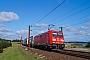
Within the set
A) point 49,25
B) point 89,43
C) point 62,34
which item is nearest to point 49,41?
point 62,34

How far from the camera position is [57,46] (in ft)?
101

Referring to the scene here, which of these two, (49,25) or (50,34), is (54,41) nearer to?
(50,34)

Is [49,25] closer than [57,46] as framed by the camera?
No

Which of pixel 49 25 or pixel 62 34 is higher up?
pixel 49 25

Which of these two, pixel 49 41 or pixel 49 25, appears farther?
pixel 49 25

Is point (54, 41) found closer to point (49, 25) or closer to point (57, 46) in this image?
point (57, 46)

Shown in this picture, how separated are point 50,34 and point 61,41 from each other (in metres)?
2.28

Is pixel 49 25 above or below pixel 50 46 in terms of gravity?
above

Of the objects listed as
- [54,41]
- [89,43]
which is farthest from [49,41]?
[89,43]

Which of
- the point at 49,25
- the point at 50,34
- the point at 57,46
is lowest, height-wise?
the point at 57,46

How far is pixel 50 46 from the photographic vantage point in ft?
101

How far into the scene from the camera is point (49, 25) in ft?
137

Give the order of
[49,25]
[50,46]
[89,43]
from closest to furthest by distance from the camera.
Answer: [50,46] < [49,25] < [89,43]

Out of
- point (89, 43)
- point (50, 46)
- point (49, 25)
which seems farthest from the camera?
point (89, 43)
